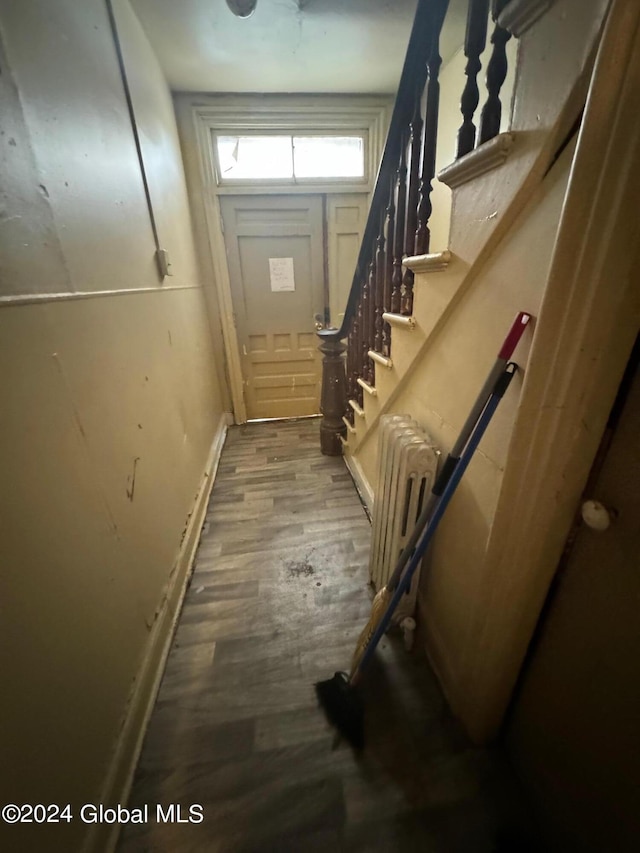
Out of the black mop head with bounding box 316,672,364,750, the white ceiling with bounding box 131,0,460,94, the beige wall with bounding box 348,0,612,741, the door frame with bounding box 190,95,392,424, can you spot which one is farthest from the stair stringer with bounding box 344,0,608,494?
the door frame with bounding box 190,95,392,424

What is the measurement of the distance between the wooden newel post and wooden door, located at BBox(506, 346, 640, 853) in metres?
1.90

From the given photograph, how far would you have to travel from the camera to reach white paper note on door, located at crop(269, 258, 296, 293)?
3.00 metres

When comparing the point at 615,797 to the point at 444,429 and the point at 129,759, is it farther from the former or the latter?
the point at 129,759

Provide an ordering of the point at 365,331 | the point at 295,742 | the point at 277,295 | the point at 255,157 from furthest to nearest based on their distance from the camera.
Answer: the point at 277,295
the point at 255,157
the point at 365,331
the point at 295,742

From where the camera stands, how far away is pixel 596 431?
0.62 m

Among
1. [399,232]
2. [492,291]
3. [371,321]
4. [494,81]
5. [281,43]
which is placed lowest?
[371,321]

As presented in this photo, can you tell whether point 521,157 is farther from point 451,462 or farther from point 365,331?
point 365,331

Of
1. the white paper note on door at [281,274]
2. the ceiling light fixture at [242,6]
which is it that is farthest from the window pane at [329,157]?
the ceiling light fixture at [242,6]

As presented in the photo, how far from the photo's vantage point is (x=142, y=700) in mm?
1073

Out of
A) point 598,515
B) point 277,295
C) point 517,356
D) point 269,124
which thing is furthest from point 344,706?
point 269,124

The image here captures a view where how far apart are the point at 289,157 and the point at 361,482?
2698mm

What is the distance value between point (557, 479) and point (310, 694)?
1.09 meters

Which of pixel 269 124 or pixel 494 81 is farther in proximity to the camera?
pixel 269 124

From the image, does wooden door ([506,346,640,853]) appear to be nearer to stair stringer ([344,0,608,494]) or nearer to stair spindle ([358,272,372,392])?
stair stringer ([344,0,608,494])
